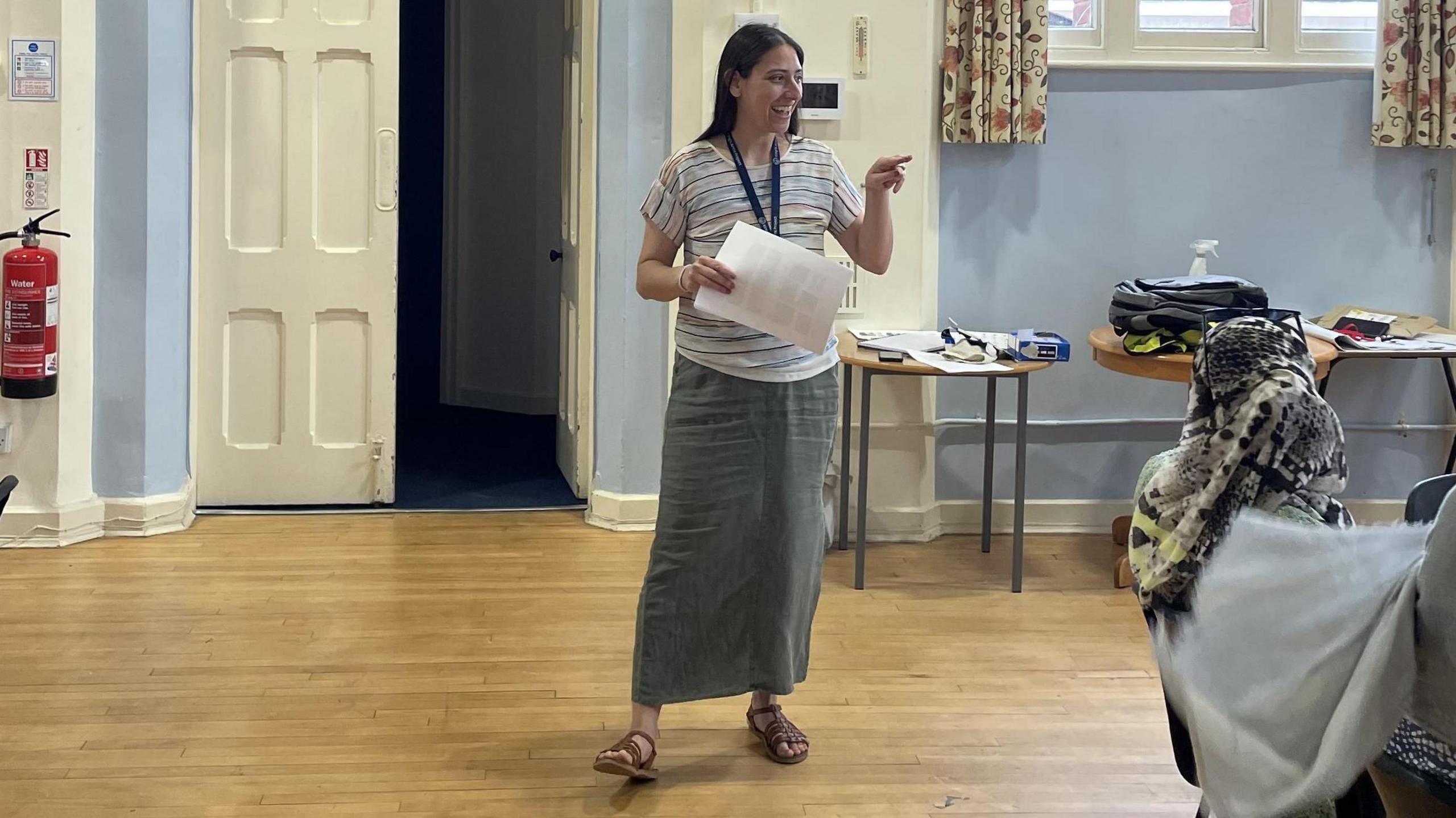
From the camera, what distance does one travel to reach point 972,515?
17.0 feet

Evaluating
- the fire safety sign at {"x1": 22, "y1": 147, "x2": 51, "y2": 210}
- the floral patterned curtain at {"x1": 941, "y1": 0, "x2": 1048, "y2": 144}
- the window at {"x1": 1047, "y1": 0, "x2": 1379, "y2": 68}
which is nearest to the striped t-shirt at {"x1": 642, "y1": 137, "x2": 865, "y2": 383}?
the floral patterned curtain at {"x1": 941, "y1": 0, "x2": 1048, "y2": 144}

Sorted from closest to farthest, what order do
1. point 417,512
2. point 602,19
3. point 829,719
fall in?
point 829,719, point 602,19, point 417,512

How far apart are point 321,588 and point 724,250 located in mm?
2102

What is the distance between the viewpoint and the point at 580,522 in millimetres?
5184

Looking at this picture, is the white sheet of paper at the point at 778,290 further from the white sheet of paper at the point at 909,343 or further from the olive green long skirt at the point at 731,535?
the white sheet of paper at the point at 909,343

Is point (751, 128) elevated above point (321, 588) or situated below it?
above

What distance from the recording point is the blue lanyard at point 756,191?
291 cm

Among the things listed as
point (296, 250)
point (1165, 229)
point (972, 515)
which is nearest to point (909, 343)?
point (972, 515)

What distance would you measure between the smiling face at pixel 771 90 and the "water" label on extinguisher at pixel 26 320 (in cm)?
277

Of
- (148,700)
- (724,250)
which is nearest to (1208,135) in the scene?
(724,250)

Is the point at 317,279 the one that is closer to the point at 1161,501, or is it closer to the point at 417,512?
the point at 417,512

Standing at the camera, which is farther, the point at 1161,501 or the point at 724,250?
the point at 724,250

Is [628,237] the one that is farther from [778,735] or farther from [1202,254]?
[778,735]

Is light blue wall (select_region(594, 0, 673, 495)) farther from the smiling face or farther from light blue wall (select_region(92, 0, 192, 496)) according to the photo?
the smiling face
